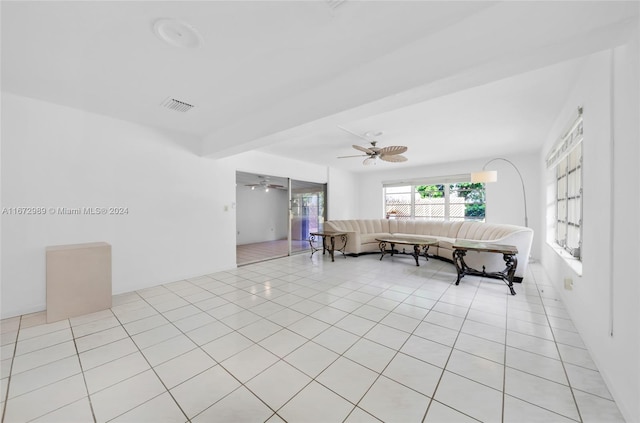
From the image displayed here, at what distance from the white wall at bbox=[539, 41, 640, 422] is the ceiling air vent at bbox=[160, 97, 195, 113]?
12.7ft

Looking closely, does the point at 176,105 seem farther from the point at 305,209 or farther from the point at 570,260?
the point at 305,209

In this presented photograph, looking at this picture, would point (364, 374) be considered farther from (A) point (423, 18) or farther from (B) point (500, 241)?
(B) point (500, 241)

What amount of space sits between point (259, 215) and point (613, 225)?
8.34 metres

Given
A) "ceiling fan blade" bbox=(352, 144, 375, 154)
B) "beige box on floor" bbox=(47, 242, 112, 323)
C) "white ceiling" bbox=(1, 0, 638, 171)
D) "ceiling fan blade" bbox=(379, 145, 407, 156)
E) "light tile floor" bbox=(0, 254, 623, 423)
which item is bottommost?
"light tile floor" bbox=(0, 254, 623, 423)

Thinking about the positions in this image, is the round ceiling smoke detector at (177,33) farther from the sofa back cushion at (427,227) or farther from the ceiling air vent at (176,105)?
the sofa back cushion at (427,227)

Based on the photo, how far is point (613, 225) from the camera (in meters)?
1.60

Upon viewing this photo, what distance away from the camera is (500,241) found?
13.3ft

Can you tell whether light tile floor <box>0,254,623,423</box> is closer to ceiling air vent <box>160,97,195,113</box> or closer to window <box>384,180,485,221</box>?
ceiling air vent <box>160,97,195,113</box>

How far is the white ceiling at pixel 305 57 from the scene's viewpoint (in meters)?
1.47

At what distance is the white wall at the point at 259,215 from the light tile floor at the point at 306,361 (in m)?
4.98

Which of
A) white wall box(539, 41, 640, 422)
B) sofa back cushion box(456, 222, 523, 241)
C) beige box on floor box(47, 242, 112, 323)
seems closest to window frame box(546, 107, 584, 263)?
white wall box(539, 41, 640, 422)

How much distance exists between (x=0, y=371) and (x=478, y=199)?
8.44 m

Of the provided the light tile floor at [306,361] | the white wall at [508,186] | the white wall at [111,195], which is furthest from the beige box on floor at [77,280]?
the white wall at [508,186]

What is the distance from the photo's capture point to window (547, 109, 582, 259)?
8.53 ft
